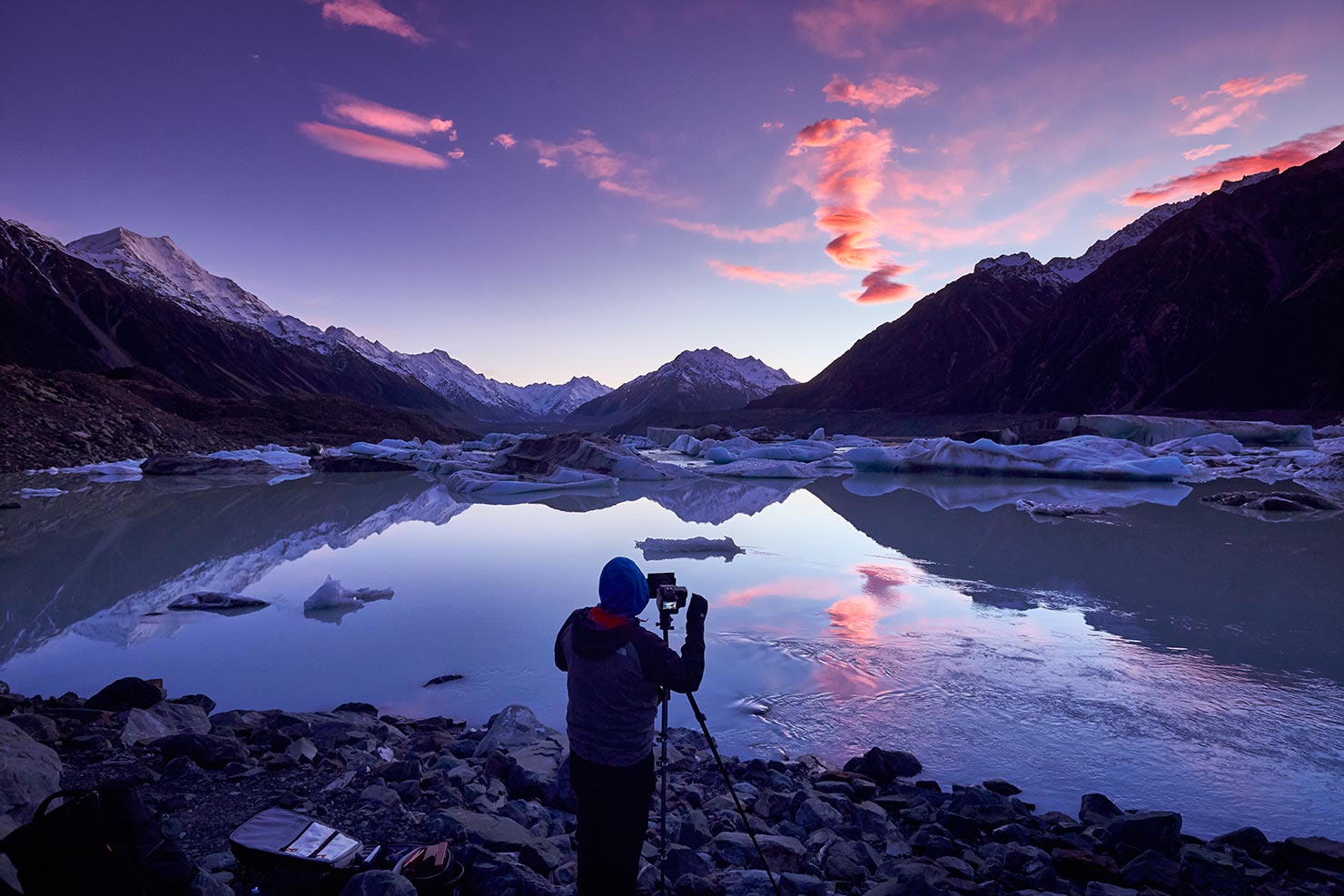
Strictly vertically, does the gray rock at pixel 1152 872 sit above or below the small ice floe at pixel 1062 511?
below

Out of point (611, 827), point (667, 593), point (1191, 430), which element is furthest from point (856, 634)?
point (1191, 430)

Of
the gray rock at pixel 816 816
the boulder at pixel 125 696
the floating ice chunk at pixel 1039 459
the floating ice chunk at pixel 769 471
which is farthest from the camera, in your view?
the floating ice chunk at pixel 769 471

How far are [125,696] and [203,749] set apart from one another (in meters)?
1.55

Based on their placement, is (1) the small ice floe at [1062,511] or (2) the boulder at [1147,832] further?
(1) the small ice floe at [1062,511]

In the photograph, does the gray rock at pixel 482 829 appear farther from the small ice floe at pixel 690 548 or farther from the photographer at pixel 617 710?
the small ice floe at pixel 690 548

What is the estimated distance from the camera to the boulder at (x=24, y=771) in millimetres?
3018

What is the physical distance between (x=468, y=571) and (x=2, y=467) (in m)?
21.8

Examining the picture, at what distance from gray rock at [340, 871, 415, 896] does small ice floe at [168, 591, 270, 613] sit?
6.25 meters

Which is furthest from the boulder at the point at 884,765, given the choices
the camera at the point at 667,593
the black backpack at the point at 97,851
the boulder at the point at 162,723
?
the boulder at the point at 162,723

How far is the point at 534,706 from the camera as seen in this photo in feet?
16.8

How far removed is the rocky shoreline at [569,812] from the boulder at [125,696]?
313 mm

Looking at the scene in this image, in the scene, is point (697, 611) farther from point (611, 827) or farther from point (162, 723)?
point (162, 723)

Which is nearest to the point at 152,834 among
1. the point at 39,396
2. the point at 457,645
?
the point at 457,645

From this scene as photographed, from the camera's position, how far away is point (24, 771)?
3.17 metres
